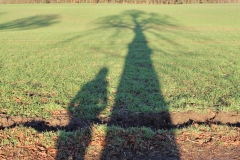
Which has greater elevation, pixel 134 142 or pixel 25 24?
pixel 25 24

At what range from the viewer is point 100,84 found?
8.23m

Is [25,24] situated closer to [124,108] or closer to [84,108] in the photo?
[84,108]

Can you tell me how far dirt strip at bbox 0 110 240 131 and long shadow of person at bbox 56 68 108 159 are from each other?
0.46 feet

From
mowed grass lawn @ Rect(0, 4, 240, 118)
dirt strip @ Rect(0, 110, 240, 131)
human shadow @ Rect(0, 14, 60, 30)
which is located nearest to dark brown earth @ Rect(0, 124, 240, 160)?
dirt strip @ Rect(0, 110, 240, 131)

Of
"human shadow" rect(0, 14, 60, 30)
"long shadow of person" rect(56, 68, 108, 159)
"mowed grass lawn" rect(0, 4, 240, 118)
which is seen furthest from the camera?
"human shadow" rect(0, 14, 60, 30)

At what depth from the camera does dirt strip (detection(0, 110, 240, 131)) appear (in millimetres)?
5734

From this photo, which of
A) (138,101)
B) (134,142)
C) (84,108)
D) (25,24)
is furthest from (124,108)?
(25,24)

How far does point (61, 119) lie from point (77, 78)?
120 inches

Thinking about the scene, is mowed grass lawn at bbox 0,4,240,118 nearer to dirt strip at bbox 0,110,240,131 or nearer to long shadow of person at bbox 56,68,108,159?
long shadow of person at bbox 56,68,108,159

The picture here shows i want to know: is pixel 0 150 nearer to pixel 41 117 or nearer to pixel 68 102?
pixel 41 117

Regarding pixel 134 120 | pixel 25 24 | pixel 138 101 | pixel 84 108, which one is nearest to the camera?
pixel 134 120

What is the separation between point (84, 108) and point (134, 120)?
1.20 meters

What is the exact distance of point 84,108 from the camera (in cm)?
646

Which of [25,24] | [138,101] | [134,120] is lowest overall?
[134,120]
